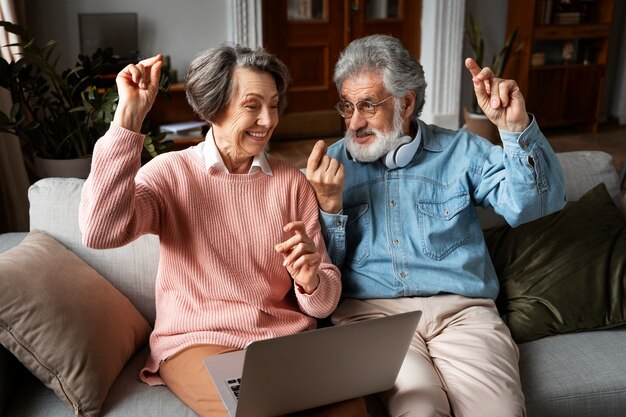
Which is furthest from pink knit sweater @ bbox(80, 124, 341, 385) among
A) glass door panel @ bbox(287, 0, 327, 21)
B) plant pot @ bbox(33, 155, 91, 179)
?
glass door panel @ bbox(287, 0, 327, 21)

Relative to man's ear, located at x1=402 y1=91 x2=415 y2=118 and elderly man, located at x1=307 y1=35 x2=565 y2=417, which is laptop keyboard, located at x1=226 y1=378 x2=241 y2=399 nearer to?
elderly man, located at x1=307 y1=35 x2=565 y2=417

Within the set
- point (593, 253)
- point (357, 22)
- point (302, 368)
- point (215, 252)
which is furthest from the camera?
point (357, 22)

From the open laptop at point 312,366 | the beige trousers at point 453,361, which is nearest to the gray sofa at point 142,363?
the beige trousers at point 453,361

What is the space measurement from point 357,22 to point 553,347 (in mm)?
4013

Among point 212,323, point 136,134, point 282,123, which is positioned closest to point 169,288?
point 212,323

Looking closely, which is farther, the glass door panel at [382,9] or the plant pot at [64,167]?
the glass door panel at [382,9]

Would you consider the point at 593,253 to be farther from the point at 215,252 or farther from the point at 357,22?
the point at 357,22

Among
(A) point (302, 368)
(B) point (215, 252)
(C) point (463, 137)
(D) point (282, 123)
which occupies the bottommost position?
(D) point (282, 123)

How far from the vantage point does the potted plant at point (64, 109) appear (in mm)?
2521

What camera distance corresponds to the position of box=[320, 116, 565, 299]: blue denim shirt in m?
1.71

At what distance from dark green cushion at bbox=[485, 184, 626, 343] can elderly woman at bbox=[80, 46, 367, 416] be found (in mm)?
618

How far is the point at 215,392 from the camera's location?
1394 millimetres

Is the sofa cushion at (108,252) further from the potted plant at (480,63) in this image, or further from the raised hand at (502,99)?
the potted plant at (480,63)

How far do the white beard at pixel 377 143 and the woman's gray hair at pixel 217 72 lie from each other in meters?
0.34
